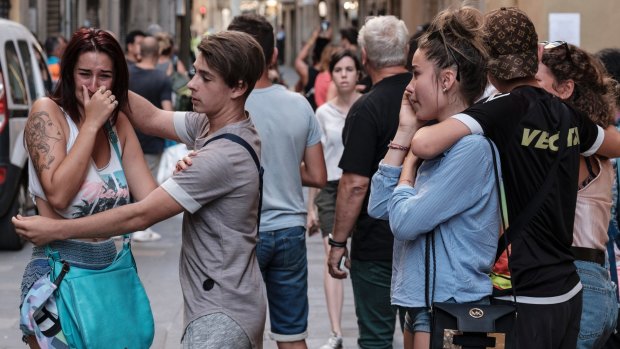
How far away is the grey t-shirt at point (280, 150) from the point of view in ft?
18.6

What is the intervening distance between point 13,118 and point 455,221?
7.95 m

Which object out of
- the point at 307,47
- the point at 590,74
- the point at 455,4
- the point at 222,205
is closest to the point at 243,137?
the point at 222,205

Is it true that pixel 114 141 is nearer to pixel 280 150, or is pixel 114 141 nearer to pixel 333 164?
pixel 280 150

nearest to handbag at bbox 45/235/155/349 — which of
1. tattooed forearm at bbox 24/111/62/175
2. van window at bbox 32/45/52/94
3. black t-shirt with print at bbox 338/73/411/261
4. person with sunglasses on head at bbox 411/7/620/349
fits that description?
tattooed forearm at bbox 24/111/62/175

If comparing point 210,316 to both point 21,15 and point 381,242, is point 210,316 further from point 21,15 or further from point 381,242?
point 21,15

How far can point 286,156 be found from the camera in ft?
18.9

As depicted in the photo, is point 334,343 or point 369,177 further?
point 334,343

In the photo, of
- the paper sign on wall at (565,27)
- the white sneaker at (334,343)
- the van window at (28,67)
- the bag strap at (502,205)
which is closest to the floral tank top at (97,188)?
the bag strap at (502,205)

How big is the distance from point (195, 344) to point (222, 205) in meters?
0.47

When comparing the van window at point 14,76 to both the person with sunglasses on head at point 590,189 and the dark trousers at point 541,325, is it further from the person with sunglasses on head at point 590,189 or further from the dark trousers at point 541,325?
the dark trousers at point 541,325

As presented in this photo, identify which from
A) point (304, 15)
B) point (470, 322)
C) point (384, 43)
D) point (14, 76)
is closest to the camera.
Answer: point (470, 322)

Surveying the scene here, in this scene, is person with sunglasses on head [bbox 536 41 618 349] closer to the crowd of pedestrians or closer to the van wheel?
the crowd of pedestrians

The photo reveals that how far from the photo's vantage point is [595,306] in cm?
463

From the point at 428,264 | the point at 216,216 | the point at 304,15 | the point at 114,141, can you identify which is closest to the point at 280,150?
the point at 114,141
